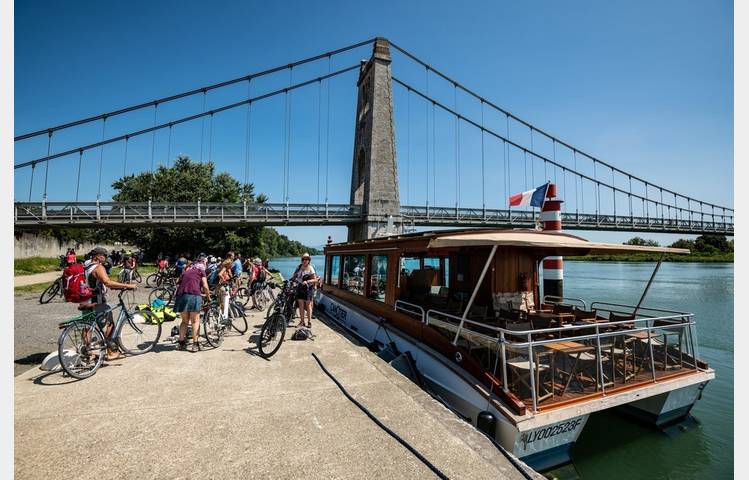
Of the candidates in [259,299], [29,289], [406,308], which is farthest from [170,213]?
[406,308]

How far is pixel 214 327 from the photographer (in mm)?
6621

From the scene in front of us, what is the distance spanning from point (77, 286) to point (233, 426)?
10.9ft

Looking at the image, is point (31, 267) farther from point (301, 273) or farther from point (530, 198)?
point (530, 198)

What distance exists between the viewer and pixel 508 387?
4234mm

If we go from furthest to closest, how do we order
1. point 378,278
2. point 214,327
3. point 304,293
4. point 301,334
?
point 378,278
point 304,293
point 301,334
point 214,327

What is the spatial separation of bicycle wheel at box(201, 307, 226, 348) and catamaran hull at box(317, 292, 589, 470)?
3274 millimetres

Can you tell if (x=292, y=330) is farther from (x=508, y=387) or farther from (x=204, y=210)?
(x=204, y=210)

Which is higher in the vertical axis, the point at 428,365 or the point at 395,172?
the point at 395,172

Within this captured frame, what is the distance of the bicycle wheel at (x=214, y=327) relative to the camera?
6.37 m

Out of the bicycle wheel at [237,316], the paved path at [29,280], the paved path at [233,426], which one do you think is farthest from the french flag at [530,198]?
the paved path at [29,280]

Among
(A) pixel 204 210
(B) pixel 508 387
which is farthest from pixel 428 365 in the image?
(A) pixel 204 210

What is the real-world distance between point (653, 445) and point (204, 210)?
1283 inches

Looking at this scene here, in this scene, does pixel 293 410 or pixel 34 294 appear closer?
pixel 293 410

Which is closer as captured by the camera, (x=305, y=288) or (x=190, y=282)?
(x=190, y=282)
